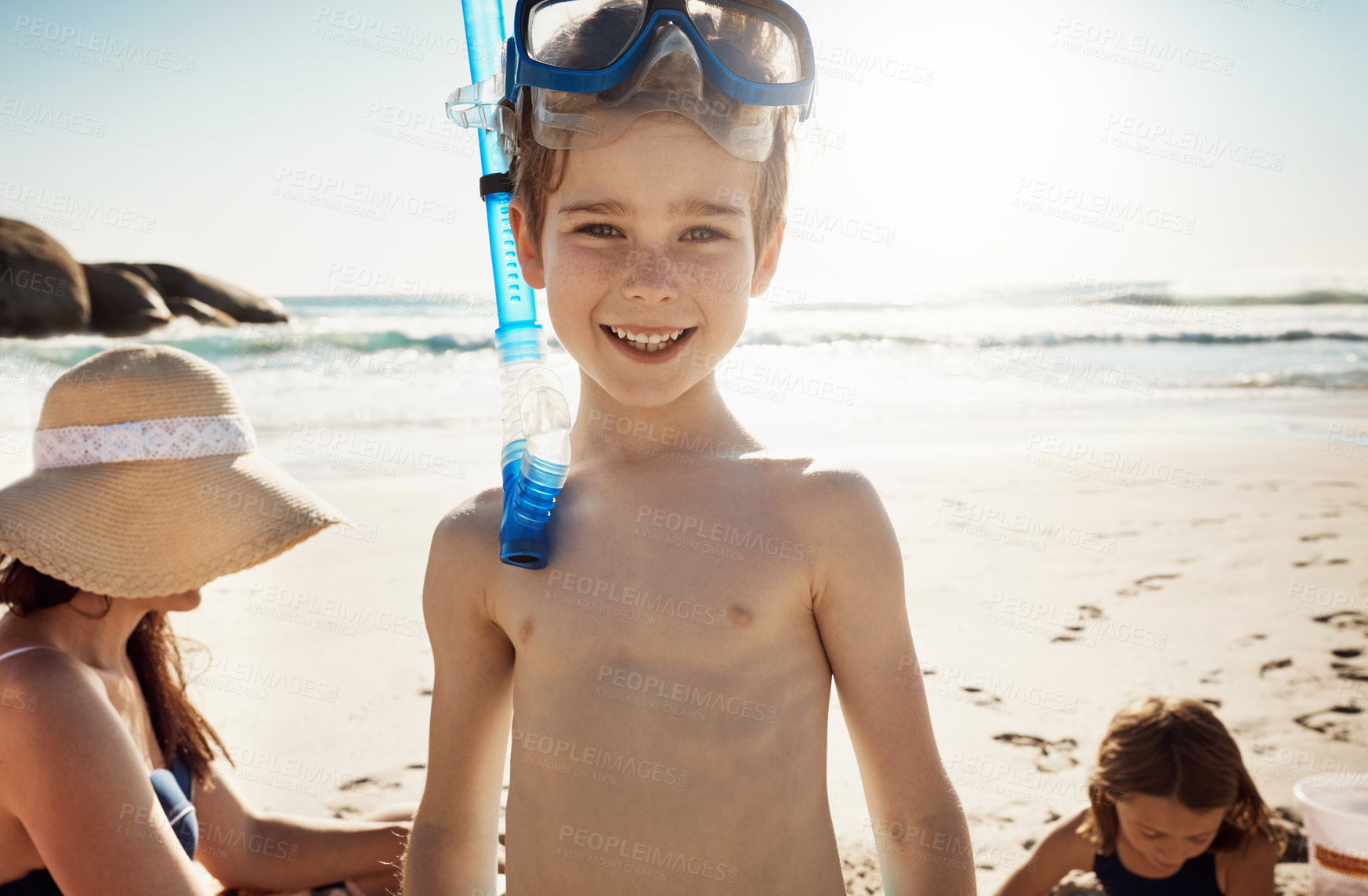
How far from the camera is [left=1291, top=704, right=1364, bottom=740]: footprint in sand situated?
358cm

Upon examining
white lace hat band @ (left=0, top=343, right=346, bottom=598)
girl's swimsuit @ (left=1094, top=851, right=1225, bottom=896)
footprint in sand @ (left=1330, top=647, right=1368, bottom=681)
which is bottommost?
girl's swimsuit @ (left=1094, top=851, right=1225, bottom=896)

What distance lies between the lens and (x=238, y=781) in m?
3.73

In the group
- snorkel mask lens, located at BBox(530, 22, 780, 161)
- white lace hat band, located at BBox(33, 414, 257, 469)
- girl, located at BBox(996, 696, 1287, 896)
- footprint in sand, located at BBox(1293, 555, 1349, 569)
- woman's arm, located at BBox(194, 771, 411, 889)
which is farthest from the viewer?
footprint in sand, located at BBox(1293, 555, 1349, 569)

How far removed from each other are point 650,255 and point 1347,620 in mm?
4481

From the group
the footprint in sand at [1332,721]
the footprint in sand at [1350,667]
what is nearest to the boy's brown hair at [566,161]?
the footprint in sand at [1332,721]

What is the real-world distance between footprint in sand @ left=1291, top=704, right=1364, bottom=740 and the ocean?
5.26m

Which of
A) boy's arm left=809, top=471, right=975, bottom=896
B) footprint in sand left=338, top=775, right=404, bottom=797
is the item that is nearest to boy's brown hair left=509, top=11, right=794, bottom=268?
boy's arm left=809, top=471, right=975, bottom=896

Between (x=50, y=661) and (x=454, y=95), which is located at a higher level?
(x=454, y=95)

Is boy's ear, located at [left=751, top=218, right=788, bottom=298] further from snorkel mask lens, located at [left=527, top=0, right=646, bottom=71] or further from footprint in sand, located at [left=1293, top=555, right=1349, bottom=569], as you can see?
footprint in sand, located at [left=1293, top=555, right=1349, bottom=569]

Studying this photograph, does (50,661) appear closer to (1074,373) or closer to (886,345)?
(1074,373)

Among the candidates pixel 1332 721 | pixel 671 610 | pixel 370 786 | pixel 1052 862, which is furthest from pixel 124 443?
pixel 1332 721

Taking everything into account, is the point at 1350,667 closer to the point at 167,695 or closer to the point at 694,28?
the point at 694,28

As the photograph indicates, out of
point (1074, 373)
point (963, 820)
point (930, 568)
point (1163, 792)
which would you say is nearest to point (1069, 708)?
point (1163, 792)

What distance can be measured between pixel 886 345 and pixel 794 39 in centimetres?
1534
